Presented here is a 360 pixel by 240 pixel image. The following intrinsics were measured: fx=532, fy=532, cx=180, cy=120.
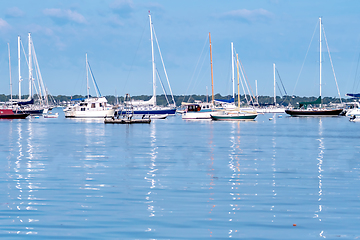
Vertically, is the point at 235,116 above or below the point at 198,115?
above

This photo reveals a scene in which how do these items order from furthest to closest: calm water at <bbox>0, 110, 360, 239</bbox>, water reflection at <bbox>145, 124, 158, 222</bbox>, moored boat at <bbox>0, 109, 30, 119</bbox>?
moored boat at <bbox>0, 109, 30, 119</bbox> → water reflection at <bbox>145, 124, 158, 222</bbox> → calm water at <bbox>0, 110, 360, 239</bbox>

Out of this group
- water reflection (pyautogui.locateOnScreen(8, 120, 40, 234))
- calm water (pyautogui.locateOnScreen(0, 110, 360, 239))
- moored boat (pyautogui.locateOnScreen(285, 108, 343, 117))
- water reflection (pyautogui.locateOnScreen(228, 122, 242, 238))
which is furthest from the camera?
moored boat (pyautogui.locateOnScreen(285, 108, 343, 117))

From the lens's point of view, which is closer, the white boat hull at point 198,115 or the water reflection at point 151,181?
the water reflection at point 151,181

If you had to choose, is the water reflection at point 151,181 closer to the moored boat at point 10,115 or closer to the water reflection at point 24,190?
the water reflection at point 24,190

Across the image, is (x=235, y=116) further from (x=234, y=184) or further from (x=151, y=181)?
(x=234, y=184)

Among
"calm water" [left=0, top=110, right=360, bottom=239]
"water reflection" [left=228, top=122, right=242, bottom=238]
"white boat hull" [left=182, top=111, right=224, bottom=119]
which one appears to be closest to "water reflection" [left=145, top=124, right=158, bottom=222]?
Result: "calm water" [left=0, top=110, right=360, bottom=239]

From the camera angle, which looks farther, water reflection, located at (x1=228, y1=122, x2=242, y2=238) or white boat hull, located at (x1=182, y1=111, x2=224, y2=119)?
white boat hull, located at (x1=182, y1=111, x2=224, y2=119)

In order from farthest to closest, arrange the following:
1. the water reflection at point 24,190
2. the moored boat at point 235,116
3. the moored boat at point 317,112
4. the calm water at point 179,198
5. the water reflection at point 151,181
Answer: the moored boat at point 317,112 < the moored boat at point 235,116 < the water reflection at point 151,181 < the water reflection at point 24,190 < the calm water at point 179,198

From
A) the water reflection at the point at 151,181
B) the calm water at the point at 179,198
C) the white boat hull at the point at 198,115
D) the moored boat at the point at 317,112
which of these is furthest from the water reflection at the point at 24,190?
the moored boat at the point at 317,112

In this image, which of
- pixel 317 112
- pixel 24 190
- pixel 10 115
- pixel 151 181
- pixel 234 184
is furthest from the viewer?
pixel 317 112

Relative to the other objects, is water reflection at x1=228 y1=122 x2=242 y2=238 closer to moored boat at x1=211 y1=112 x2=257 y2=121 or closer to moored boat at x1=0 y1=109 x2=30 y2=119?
moored boat at x1=211 y1=112 x2=257 y2=121

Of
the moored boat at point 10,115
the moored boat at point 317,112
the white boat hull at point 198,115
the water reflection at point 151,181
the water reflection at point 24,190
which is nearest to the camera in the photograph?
the water reflection at point 24,190

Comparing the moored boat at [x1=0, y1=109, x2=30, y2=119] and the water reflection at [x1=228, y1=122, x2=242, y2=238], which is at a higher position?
the moored boat at [x1=0, y1=109, x2=30, y2=119]


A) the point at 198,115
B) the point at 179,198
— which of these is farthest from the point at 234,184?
the point at 198,115
